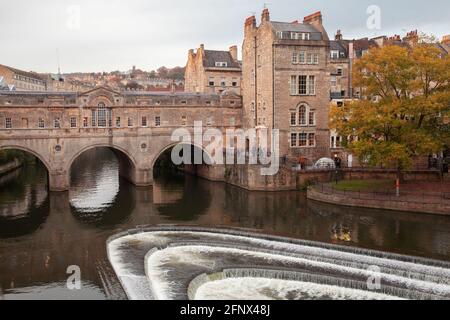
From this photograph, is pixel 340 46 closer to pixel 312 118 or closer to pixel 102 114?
pixel 312 118

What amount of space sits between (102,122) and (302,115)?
751 inches

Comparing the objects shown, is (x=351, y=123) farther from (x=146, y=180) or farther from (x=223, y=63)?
(x=223, y=63)

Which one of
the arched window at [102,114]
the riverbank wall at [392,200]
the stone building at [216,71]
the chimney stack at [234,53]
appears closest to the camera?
the riverbank wall at [392,200]

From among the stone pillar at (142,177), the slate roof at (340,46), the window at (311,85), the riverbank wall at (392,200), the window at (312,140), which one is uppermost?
the slate roof at (340,46)

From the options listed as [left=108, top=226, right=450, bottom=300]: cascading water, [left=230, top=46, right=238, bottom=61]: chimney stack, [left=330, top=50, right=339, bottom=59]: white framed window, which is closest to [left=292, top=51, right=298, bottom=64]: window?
[left=330, top=50, right=339, bottom=59]: white framed window

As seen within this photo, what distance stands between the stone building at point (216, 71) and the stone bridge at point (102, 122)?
11444 mm

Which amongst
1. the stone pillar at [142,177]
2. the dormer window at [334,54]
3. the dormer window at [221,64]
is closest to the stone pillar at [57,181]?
the stone pillar at [142,177]

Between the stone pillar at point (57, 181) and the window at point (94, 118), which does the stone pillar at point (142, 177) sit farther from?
the stone pillar at point (57, 181)

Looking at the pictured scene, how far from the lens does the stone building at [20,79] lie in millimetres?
88188

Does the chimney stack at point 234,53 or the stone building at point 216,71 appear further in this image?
the chimney stack at point 234,53

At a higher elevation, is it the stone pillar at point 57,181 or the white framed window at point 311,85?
the white framed window at point 311,85

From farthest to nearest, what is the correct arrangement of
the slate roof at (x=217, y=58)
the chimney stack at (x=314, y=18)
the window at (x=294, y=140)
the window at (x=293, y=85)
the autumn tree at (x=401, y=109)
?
the slate roof at (x=217, y=58)
the chimney stack at (x=314, y=18)
the window at (x=294, y=140)
the window at (x=293, y=85)
the autumn tree at (x=401, y=109)

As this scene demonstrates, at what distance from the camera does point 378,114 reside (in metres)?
37.2
